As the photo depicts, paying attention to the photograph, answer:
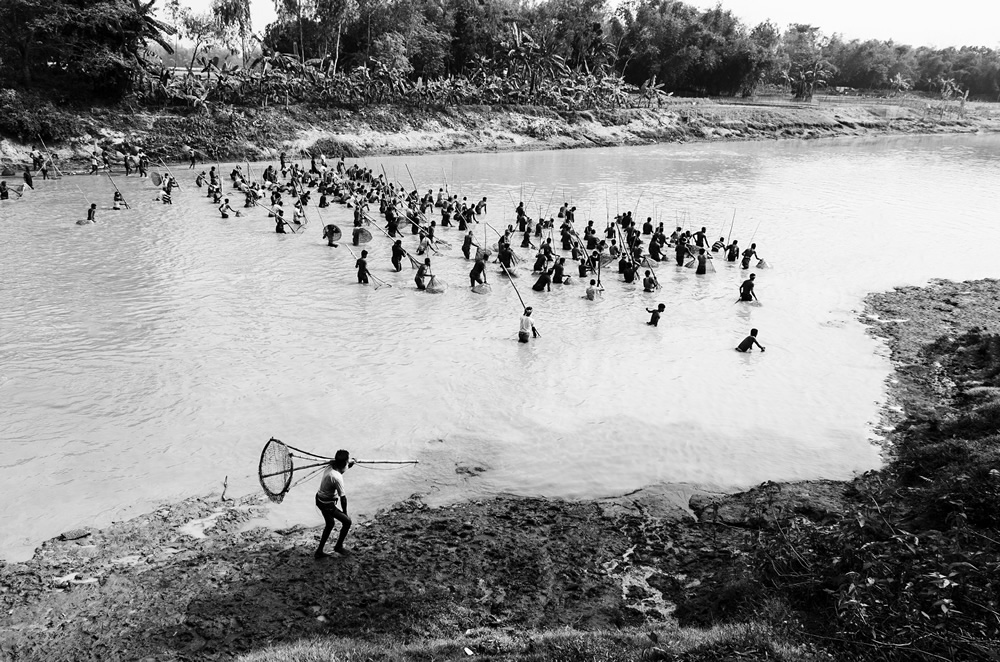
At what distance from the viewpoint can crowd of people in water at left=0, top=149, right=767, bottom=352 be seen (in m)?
18.5

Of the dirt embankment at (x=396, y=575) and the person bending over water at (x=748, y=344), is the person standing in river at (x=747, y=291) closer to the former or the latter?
the person bending over water at (x=748, y=344)

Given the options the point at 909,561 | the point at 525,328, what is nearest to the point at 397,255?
the point at 525,328

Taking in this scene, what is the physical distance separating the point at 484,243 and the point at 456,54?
50.4 meters

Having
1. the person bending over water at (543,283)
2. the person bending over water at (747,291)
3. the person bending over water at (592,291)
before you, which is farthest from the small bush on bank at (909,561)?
the person bending over water at (543,283)

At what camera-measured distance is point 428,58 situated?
61125 millimetres

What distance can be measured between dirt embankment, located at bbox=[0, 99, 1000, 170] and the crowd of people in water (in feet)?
23.6

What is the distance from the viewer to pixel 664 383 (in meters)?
13.0

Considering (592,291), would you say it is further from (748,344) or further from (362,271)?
(362,271)

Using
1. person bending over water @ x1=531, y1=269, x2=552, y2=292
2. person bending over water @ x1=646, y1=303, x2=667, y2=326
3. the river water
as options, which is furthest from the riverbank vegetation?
person bending over water @ x1=646, y1=303, x2=667, y2=326

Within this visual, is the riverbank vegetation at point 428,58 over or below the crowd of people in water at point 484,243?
over

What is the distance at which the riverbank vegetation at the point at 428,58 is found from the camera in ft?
130

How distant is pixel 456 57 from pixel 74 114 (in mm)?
37789

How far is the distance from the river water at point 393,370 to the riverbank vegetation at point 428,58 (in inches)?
748

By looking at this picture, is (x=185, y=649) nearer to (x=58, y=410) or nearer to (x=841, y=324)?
(x=58, y=410)
